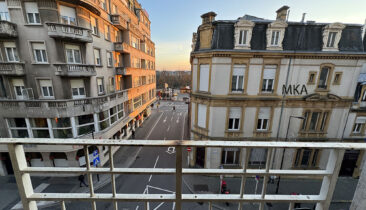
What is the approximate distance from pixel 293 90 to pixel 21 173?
1464 centimetres

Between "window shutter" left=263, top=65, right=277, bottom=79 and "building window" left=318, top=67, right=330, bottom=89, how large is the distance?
150 inches

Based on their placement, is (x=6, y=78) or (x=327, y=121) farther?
(x=327, y=121)

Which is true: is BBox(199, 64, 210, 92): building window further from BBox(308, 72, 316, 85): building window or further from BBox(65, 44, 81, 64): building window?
BBox(65, 44, 81, 64): building window

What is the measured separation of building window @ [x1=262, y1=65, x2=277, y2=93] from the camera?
10961 millimetres

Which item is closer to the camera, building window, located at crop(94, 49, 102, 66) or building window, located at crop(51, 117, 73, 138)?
building window, located at crop(51, 117, 73, 138)

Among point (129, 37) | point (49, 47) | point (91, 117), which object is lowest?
point (91, 117)

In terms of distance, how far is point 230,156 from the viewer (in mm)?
12266

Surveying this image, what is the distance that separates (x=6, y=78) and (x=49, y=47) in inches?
172

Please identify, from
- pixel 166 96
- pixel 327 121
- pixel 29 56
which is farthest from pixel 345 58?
pixel 166 96

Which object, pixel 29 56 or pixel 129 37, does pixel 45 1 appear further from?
pixel 129 37

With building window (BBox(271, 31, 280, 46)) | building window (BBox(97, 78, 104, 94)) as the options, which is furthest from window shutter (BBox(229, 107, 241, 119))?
building window (BBox(97, 78, 104, 94))

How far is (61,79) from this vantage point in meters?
10.9

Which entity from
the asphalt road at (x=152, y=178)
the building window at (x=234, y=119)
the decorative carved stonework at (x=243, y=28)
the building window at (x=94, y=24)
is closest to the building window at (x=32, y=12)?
the building window at (x=94, y=24)

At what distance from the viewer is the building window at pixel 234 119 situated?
11492mm
